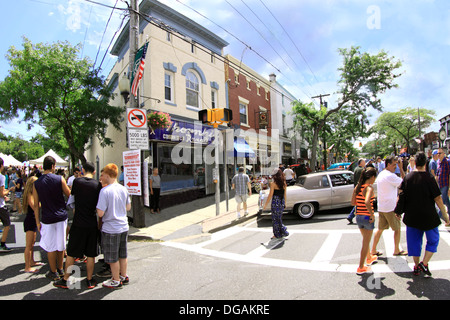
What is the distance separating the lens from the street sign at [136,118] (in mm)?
7371

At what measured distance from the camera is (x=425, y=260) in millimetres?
3668

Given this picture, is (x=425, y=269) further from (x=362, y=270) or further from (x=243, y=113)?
(x=243, y=113)

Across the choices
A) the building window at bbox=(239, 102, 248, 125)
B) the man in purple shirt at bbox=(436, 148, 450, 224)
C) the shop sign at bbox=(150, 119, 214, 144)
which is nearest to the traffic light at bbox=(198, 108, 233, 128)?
the shop sign at bbox=(150, 119, 214, 144)

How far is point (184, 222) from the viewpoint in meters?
8.54

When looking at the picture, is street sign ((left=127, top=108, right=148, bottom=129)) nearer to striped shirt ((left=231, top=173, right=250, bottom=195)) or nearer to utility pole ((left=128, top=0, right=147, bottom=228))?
utility pole ((left=128, top=0, right=147, bottom=228))

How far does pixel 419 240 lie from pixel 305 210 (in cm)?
457

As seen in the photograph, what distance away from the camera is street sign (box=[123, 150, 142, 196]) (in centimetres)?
729

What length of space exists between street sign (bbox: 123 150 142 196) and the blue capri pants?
6.24 meters

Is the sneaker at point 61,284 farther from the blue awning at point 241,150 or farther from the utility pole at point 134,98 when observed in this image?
the blue awning at point 241,150

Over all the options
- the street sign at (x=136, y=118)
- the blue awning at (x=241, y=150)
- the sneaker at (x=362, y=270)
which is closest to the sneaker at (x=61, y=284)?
the sneaker at (x=362, y=270)

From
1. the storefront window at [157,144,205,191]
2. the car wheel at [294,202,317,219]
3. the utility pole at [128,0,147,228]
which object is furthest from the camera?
the storefront window at [157,144,205,191]
